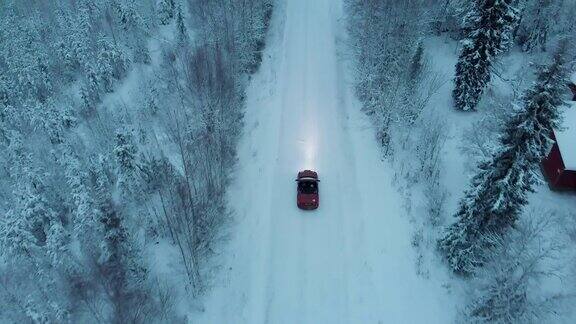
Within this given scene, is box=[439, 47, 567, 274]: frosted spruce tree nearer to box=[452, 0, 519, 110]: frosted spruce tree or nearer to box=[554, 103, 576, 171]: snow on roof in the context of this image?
box=[554, 103, 576, 171]: snow on roof

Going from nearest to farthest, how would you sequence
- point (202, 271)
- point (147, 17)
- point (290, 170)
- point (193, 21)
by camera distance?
point (202, 271), point (290, 170), point (193, 21), point (147, 17)

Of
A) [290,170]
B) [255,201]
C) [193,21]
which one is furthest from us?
[193,21]

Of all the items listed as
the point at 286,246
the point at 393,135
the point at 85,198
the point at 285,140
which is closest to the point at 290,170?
the point at 285,140

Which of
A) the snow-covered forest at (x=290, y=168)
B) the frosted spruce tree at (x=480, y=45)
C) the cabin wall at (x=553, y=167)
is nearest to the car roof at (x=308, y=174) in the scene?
the snow-covered forest at (x=290, y=168)

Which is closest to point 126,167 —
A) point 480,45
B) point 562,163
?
point 480,45

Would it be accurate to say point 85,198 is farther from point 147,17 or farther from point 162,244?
point 147,17

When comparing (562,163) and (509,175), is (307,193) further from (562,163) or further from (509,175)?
(562,163)

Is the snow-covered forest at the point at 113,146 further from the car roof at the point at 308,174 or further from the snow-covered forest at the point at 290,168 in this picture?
the car roof at the point at 308,174
